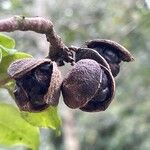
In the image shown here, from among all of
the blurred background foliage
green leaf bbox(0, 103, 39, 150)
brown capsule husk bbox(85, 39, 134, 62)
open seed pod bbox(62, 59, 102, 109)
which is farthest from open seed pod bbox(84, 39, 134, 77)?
the blurred background foliage

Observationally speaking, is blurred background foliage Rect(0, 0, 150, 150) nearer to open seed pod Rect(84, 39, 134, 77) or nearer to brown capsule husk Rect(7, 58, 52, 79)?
open seed pod Rect(84, 39, 134, 77)

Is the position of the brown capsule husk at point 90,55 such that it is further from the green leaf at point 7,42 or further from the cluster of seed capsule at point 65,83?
the green leaf at point 7,42

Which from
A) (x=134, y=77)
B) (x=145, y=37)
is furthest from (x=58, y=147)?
(x=145, y=37)

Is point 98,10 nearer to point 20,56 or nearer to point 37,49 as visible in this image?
point 37,49

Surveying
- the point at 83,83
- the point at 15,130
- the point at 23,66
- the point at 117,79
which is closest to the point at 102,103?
the point at 83,83

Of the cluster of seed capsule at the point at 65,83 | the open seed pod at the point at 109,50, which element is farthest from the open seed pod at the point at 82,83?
the open seed pod at the point at 109,50

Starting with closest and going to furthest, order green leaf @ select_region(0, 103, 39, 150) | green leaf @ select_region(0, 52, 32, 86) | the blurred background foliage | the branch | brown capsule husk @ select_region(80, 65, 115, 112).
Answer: the branch, brown capsule husk @ select_region(80, 65, 115, 112), green leaf @ select_region(0, 52, 32, 86), green leaf @ select_region(0, 103, 39, 150), the blurred background foliage

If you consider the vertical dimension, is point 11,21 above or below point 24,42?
above
